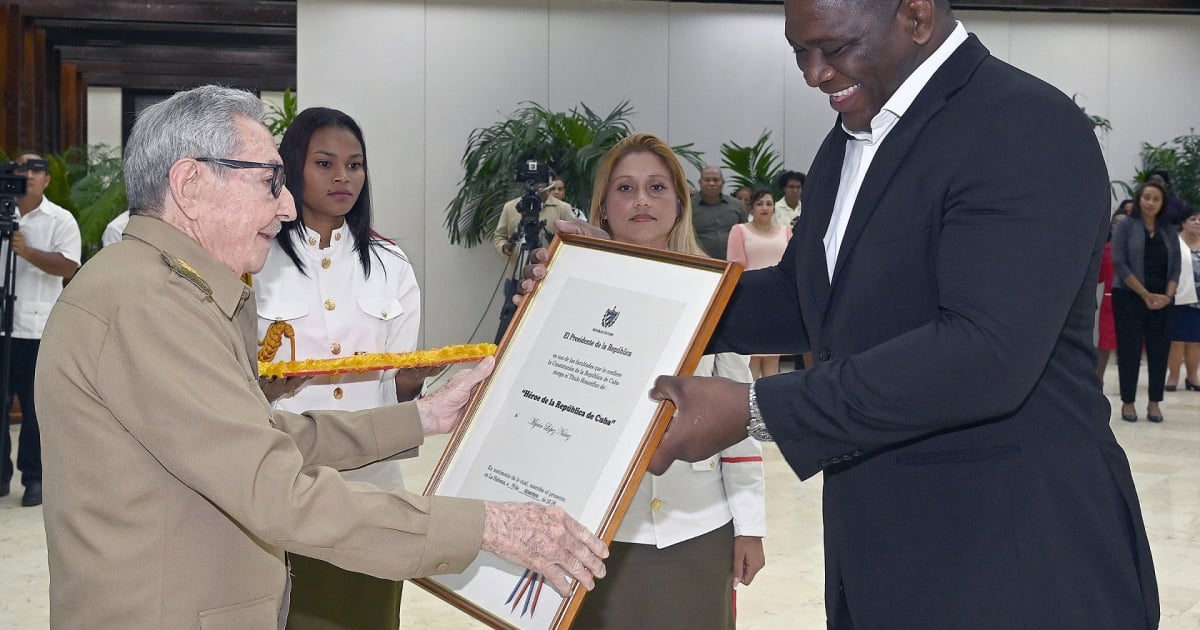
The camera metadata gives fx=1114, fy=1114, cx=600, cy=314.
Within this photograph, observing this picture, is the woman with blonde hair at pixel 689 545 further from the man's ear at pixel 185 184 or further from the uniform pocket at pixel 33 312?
the uniform pocket at pixel 33 312

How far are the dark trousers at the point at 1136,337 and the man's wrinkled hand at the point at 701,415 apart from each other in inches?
268

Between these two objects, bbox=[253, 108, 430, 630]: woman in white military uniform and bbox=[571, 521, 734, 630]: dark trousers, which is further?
bbox=[253, 108, 430, 630]: woman in white military uniform

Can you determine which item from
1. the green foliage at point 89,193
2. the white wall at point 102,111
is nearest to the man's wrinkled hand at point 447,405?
the green foliage at point 89,193

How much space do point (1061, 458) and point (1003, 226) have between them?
320 mm

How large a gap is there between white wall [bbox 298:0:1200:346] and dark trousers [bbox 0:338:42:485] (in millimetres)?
5152

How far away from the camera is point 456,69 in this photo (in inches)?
422

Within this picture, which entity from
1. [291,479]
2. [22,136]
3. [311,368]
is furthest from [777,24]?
[291,479]

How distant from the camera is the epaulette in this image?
149cm

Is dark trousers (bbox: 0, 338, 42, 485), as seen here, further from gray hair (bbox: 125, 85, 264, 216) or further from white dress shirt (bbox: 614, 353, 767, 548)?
gray hair (bbox: 125, 85, 264, 216)

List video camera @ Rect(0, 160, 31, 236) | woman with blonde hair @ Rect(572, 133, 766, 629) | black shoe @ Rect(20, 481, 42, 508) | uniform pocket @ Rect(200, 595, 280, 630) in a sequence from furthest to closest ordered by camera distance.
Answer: black shoe @ Rect(20, 481, 42, 508) → video camera @ Rect(0, 160, 31, 236) → woman with blonde hair @ Rect(572, 133, 766, 629) → uniform pocket @ Rect(200, 595, 280, 630)

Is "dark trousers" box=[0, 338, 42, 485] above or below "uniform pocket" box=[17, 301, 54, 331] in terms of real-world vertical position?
below

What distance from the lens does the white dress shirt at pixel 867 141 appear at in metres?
1.53

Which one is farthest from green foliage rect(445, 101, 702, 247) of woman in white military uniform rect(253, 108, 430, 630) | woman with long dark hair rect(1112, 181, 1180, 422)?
woman in white military uniform rect(253, 108, 430, 630)

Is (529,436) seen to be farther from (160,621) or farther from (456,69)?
(456,69)
